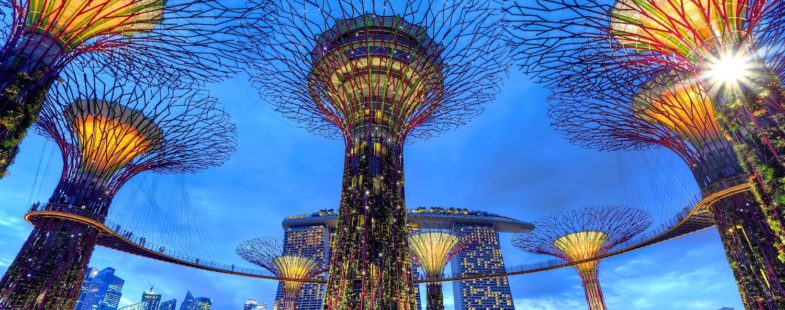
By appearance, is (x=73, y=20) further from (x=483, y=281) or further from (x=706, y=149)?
(x=483, y=281)

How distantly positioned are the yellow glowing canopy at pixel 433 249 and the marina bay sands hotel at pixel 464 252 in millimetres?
48819

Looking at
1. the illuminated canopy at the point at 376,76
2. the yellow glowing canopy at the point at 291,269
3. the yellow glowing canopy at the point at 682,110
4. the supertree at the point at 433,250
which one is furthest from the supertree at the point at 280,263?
the yellow glowing canopy at the point at 682,110

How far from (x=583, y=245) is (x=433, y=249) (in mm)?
10855

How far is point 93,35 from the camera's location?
38.6 ft

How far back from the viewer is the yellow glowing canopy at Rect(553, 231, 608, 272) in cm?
2897

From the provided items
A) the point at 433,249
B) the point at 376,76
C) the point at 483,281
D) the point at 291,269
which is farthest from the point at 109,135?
the point at 483,281

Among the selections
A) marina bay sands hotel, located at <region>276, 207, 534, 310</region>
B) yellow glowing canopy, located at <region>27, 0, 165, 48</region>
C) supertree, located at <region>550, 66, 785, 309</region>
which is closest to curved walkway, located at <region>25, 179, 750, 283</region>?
supertree, located at <region>550, 66, 785, 309</region>

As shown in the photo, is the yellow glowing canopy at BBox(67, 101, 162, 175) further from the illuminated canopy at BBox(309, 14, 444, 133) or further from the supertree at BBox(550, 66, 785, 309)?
the supertree at BBox(550, 66, 785, 309)

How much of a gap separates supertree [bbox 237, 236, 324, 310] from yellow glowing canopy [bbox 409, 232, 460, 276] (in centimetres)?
962

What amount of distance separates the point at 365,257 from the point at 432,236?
15.3 m

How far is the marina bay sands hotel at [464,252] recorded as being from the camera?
82.1 meters

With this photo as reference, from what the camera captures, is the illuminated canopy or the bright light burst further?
the illuminated canopy

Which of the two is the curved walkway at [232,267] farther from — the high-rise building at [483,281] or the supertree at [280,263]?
the high-rise building at [483,281]

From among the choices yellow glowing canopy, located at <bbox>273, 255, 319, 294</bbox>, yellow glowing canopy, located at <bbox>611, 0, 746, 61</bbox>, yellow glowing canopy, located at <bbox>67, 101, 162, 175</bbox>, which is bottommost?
yellow glowing canopy, located at <bbox>273, 255, 319, 294</bbox>
